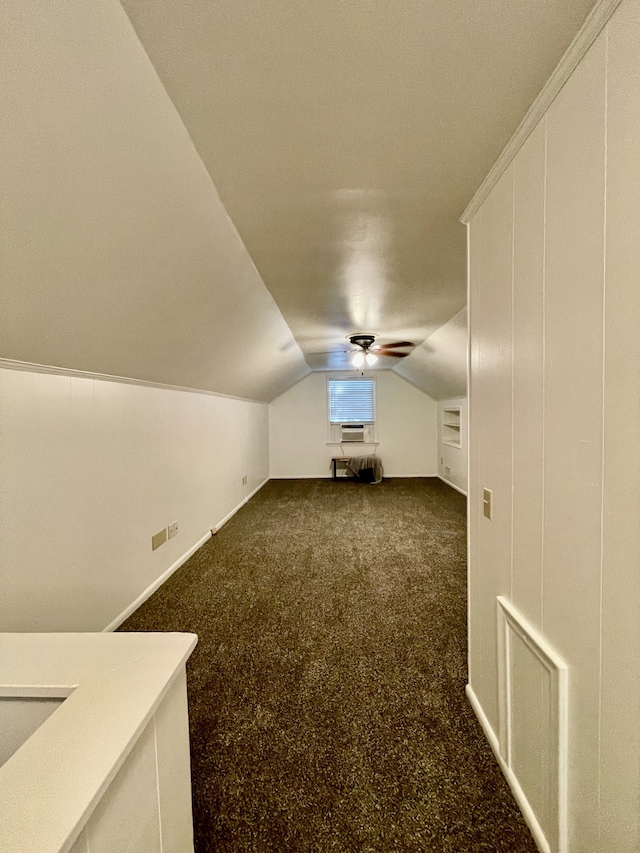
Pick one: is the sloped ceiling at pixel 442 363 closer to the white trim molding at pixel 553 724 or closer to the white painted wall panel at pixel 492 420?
the white painted wall panel at pixel 492 420

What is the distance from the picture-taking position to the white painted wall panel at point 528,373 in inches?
43.6

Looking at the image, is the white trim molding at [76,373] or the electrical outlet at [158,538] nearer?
the white trim molding at [76,373]

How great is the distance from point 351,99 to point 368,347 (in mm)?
3420

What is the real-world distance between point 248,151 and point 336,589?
2735mm

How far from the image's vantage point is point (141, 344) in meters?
2.22

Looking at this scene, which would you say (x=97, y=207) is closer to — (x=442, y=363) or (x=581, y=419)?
(x=581, y=419)

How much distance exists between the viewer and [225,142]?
1.25 m

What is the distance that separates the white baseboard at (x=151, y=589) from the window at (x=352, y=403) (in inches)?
165

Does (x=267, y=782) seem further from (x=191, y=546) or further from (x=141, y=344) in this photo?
(x=191, y=546)

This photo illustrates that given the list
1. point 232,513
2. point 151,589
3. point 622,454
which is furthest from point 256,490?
point 622,454

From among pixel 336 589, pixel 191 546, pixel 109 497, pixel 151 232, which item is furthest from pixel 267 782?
pixel 191 546

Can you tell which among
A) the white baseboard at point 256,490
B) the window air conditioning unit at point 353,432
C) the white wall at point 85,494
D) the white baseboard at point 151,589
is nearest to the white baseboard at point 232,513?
the white baseboard at point 256,490

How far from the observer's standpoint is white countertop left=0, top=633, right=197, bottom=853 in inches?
21.5

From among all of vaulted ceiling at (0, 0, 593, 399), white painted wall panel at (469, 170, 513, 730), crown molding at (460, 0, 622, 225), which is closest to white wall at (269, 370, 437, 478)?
vaulted ceiling at (0, 0, 593, 399)
